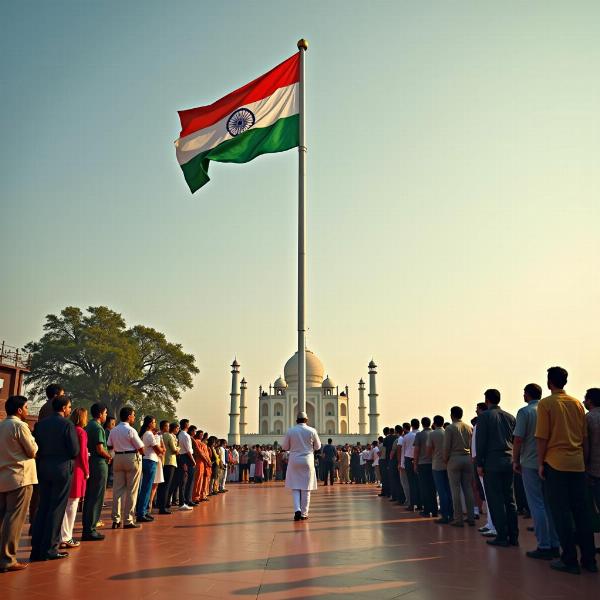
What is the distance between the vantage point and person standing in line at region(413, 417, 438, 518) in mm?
10164

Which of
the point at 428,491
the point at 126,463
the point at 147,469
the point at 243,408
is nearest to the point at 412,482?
the point at 428,491

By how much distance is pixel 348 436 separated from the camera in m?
55.2

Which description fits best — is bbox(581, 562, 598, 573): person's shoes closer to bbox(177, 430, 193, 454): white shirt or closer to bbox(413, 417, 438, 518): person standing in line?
bbox(413, 417, 438, 518): person standing in line

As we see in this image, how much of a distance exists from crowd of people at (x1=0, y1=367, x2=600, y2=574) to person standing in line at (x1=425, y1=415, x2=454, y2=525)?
0.02m

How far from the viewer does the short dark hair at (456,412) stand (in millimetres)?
8992

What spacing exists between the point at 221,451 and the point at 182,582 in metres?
12.5

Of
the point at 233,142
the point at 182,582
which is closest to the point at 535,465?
the point at 182,582

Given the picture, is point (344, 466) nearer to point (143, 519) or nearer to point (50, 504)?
point (143, 519)

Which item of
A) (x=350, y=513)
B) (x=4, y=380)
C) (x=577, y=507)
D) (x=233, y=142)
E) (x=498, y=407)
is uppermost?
(x=233, y=142)

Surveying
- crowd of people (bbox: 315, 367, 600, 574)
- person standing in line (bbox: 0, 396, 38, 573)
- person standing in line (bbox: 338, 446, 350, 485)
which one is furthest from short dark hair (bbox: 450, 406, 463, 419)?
person standing in line (bbox: 338, 446, 350, 485)

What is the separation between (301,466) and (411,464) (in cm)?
276

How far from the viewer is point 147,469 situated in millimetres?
9930

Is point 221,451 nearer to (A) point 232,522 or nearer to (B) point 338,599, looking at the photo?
(A) point 232,522

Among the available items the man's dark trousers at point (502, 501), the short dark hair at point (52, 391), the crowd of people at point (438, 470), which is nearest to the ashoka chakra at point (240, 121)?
the crowd of people at point (438, 470)
